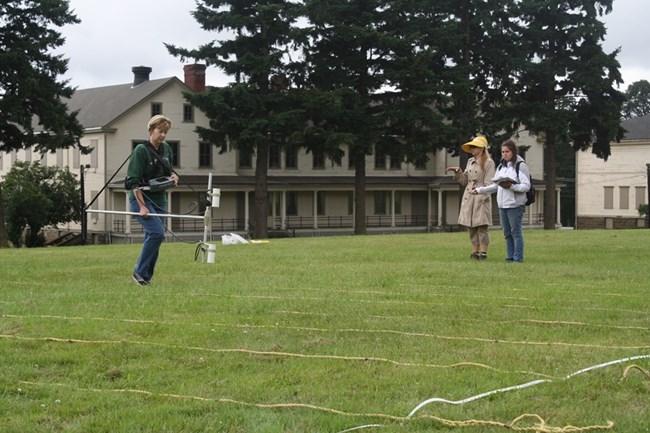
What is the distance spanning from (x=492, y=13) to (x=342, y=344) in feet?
156

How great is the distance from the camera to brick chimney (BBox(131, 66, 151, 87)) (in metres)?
67.8

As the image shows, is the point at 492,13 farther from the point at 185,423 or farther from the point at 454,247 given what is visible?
the point at 185,423

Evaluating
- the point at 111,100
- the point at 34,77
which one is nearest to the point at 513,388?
the point at 34,77

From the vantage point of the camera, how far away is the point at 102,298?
10.0 m

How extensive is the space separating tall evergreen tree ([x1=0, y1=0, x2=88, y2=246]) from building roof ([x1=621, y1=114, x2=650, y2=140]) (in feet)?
165

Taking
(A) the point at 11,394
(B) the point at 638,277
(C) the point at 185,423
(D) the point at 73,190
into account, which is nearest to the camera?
(C) the point at 185,423

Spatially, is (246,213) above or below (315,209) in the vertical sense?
below

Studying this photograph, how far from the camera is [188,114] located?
212ft

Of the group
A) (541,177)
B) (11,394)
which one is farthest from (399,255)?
(541,177)

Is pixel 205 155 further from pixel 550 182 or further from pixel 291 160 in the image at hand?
pixel 550 182

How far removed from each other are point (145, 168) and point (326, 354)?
4989 mm

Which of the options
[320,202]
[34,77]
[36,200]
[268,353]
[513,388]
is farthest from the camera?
[320,202]

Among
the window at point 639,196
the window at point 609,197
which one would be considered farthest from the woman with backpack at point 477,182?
the window at point 609,197

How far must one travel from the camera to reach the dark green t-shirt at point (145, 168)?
37.3 ft
